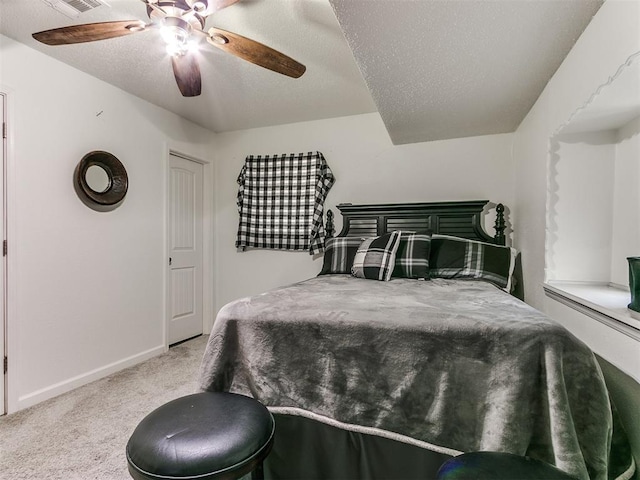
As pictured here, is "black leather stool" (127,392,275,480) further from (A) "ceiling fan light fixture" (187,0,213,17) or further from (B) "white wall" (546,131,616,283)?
(B) "white wall" (546,131,616,283)

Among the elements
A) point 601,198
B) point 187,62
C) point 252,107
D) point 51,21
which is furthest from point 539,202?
point 51,21

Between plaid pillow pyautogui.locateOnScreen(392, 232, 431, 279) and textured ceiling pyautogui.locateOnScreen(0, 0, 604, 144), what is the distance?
0.94 meters

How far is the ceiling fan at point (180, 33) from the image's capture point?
1.44 metres

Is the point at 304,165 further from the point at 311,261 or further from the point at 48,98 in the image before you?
the point at 48,98

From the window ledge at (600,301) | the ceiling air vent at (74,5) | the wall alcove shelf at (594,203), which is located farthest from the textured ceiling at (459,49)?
A: the ceiling air vent at (74,5)

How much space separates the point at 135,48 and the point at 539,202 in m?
2.81

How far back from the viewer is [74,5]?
172 centimetres

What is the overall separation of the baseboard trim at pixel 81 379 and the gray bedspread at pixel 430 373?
1717 mm

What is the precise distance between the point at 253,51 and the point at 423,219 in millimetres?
1983

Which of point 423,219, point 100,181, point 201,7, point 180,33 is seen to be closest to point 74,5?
point 180,33

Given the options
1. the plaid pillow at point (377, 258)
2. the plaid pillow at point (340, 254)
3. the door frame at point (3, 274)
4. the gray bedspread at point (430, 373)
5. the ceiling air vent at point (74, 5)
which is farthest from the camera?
the plaid pillow at point (340, 254)

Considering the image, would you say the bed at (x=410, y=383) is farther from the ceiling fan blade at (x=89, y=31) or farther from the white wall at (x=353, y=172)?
the white wall at (x=353, y=172)

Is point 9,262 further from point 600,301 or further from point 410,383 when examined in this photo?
point 600,301

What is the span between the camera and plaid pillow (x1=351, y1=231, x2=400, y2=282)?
238 cm
